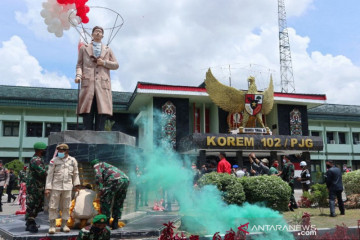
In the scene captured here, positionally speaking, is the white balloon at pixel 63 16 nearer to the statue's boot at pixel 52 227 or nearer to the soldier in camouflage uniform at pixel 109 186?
the soldier in camouflage uniform at pixel 109 186

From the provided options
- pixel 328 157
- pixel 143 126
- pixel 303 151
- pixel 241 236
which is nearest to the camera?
pixel 241 236

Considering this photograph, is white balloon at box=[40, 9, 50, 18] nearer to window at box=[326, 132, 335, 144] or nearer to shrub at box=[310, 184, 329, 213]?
shrub at box=[310, 184, 329, 213]

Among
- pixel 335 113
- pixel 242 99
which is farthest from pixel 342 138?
A: pixel 242 99

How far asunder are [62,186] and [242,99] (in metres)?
19.7

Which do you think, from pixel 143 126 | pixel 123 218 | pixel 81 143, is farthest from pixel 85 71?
pixel 143 126

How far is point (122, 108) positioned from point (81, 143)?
71.5 ft

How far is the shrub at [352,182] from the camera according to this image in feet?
37.6

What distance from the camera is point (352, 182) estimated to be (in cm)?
1159

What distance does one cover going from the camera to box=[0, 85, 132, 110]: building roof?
27812mm

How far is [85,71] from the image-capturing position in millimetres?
7973

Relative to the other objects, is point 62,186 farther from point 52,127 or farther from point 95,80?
point 52,127

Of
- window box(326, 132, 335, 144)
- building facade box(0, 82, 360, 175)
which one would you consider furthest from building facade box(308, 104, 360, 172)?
building facade box(0, 82, 360, 175)

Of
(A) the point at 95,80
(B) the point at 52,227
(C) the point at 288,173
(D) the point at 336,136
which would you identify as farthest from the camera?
(D) the point at 336,136

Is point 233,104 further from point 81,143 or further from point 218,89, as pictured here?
point 81,143
